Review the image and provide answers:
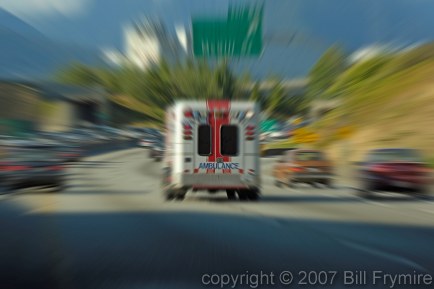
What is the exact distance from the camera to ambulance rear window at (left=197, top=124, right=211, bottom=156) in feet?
55.8

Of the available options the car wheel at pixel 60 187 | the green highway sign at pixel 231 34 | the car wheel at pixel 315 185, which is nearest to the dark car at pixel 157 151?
the car wheel at pixel 60 187

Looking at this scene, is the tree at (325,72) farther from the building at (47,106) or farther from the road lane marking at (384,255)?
the building at (47,106)

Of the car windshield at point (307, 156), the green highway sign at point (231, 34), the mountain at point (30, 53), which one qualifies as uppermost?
the green highway sign at point (231, 34)

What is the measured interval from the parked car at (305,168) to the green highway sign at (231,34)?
13.5 m

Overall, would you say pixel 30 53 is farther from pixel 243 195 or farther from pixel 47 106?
A: pixel 243 195

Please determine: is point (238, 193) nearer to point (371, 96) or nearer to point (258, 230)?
point (371, 96)

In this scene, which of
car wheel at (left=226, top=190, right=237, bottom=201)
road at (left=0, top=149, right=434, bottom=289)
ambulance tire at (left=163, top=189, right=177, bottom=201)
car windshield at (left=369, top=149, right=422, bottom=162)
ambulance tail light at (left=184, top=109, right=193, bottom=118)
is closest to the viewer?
road at (left=0, top=149, right=434, bottom=289)

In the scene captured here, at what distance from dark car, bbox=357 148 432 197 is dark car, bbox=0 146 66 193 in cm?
787

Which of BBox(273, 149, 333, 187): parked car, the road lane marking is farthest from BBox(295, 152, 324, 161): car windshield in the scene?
the road lane marking

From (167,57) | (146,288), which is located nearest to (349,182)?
(167,57)

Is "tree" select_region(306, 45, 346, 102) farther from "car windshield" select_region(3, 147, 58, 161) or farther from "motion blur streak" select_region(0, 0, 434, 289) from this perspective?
"car windshield" select_region(3, 147, 58, 161)

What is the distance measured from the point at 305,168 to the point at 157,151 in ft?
27.1

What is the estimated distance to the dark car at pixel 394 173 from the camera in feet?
63.5

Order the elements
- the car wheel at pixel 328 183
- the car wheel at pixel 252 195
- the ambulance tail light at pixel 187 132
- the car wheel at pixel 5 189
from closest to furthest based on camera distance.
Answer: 1. the car wheel at pixel 5 189
2. the ambulance tail light at pixel 187 132
3. the car wheel at pixel 252 195
4. the car wheel at pixel 328 183
